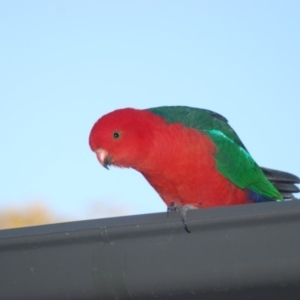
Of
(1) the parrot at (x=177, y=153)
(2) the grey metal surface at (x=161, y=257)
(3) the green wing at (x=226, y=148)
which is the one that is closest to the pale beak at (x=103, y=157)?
(1) the parrot at (x=177, y=153)

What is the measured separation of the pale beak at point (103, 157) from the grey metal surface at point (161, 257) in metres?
1.85

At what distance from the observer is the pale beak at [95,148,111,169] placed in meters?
3.86

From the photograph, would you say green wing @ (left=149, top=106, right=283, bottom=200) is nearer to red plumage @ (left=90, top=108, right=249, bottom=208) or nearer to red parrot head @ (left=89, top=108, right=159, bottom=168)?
red plumage @ (left=90, top=108, right=249, bottom=208)

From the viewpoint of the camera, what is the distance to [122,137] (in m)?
3.80

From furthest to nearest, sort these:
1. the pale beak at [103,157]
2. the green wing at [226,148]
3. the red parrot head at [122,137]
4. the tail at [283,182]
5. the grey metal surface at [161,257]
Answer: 1. the tail at [283,182]
2. the green wing at [226,148]
3. the pale beak at [103,157]
4. the red parrot head at [122,137]
5. the grey metal surface at [161,257]

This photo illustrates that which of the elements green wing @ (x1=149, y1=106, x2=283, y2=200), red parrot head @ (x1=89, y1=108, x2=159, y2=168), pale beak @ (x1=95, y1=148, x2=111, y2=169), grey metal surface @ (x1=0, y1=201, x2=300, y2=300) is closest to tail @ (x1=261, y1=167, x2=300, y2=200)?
green wing @ (x1=149, y1=106, x2=283, y2=200)

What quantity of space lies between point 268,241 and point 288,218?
9cm

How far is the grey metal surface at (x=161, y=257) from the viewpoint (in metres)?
1.64

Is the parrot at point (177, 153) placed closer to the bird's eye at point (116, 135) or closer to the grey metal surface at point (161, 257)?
the bird's eye at point (116, 135)

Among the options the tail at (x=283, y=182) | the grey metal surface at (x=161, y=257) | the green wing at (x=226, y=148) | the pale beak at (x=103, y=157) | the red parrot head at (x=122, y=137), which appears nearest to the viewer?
the grey metal surface at (x=161, y=257)

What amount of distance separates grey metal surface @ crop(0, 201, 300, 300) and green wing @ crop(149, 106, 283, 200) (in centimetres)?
216

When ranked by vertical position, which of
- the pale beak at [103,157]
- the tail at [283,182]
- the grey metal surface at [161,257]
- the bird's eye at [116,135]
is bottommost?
the grey metal surface at [161,257]

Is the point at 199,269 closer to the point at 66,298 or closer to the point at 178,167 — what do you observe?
the point at 66,298

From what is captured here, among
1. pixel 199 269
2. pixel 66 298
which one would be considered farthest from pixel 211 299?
pixel 66 298
